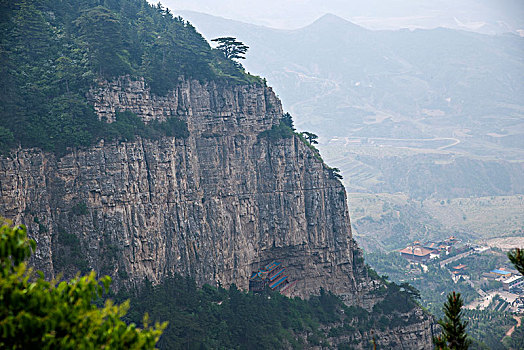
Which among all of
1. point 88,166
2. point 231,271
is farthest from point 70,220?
point 231,271

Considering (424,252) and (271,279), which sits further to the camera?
(424,252)

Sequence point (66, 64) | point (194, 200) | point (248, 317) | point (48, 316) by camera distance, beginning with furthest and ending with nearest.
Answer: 1. point (194, 200)
2. point (248, 317)
3. point (66, 64)
4. point (48, 316)

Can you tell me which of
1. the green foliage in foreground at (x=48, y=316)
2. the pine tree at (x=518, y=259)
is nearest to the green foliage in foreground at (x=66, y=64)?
the green foliage in foreground at (x=48, y=316)

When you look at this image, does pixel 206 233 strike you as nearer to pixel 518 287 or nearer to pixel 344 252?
pixel 344 252

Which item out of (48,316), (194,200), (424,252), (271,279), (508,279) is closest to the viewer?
(48,316)

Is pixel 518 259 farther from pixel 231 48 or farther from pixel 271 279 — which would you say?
pixel 231 48

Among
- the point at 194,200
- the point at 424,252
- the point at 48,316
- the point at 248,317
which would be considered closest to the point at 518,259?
the point at 48,316

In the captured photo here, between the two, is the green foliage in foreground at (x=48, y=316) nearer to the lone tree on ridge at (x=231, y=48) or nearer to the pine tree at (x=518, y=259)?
the pine tree at (x=518, y=259)
